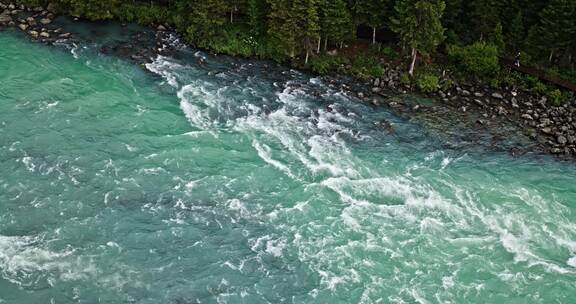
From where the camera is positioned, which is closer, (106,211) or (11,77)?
(106,211)

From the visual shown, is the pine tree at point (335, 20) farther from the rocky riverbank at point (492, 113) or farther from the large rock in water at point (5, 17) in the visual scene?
the large rock in water at point (5, 17)

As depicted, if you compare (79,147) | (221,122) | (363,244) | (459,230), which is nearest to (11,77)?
(79,147)

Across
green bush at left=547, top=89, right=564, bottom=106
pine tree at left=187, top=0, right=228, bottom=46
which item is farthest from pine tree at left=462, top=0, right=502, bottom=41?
pine tree at left=187, top=0, right=228, bottom=46

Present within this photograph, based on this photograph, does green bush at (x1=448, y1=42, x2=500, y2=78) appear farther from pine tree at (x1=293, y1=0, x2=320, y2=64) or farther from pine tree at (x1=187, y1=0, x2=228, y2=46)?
pine tree at (x1=187, y1=0, x2=228, y2=46)

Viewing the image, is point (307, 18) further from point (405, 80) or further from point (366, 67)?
point (405, 80)

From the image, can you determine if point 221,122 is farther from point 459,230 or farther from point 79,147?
point 459,230
